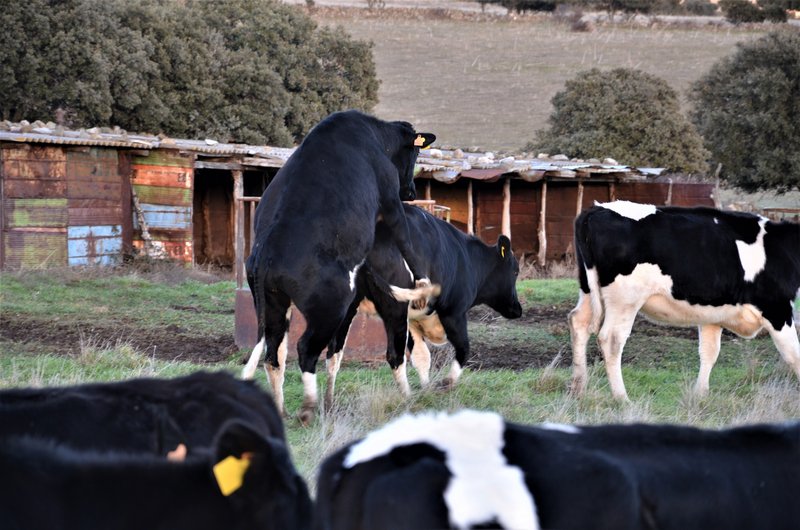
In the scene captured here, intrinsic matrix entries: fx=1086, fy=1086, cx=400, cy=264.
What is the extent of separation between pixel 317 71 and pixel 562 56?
1442 inches

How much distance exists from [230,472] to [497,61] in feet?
233

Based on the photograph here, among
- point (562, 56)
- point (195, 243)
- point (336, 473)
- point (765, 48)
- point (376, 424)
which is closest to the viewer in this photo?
point (336, 473)

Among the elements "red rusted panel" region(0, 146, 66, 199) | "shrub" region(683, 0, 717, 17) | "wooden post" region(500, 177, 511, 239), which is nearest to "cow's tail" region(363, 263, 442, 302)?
"red rusted panel" region(0, 146, 66, 199)

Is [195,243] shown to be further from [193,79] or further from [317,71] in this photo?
[317,71]

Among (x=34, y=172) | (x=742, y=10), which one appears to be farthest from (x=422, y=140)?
(x=742, y=10)

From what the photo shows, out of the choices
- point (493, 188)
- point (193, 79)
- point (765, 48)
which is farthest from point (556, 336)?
point (765, 48)

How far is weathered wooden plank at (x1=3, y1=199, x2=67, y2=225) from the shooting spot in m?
21.2

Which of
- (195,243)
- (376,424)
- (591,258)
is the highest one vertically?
(591,258)

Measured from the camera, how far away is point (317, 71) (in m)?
38.3

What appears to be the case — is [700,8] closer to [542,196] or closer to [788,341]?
[542,196]

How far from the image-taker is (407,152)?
10.5 meters

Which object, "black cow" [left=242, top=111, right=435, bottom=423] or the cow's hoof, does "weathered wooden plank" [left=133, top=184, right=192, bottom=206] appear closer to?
"black cow" [left=242, top=111, right=435, bottom=423]

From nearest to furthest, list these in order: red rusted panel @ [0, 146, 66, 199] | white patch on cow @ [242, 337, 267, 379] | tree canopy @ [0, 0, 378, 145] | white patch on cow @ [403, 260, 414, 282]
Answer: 1. white patch on cow @ [242, 337, 267, 379]
2. white patch on cow @ [403, 260, 414, 282]
3. red rusted panel @ [0, 146, 66, 199]
4. tree canopy @ [0, 0, 378, 145]

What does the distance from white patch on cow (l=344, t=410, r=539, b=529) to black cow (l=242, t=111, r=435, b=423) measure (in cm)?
458
